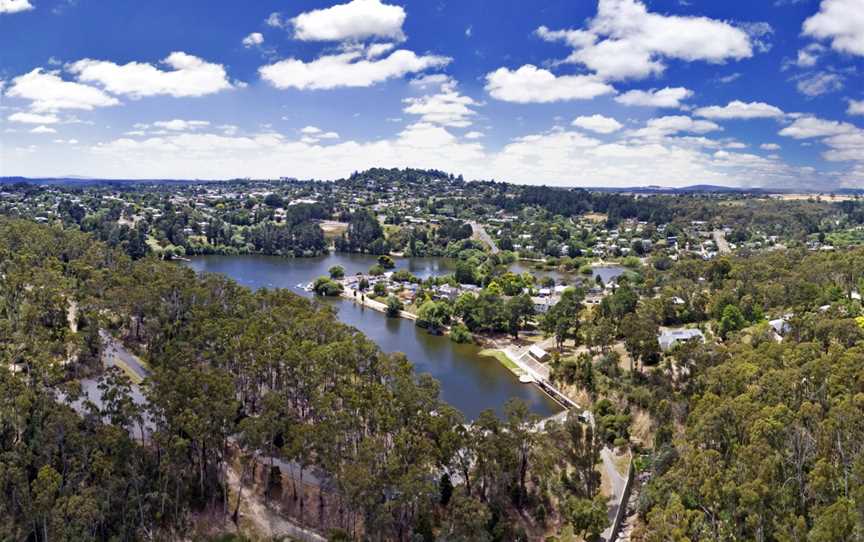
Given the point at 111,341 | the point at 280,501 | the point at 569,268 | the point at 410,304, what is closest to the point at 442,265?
the point at 569,268

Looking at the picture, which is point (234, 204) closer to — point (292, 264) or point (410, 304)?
point (292, 264)

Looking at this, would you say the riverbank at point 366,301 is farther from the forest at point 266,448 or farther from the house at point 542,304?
the forest at point 266,448

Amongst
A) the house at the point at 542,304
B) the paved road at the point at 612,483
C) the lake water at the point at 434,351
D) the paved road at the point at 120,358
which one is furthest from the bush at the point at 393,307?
the paved road at the point at 612,483

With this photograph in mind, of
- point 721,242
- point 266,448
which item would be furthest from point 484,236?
point 266,448

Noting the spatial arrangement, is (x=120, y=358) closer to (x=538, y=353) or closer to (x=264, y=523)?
(x=264, y=523)

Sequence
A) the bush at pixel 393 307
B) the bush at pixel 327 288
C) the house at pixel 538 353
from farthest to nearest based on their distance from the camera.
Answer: the bush at pixel 327 288 → the bush at pixel 393 307 → the house at pixel 538 353

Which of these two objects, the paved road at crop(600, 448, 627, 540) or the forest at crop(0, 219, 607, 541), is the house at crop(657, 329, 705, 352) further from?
the forest at crop(0, 219, 607, 541)

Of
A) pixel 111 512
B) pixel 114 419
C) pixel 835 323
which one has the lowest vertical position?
pixel 111 512
